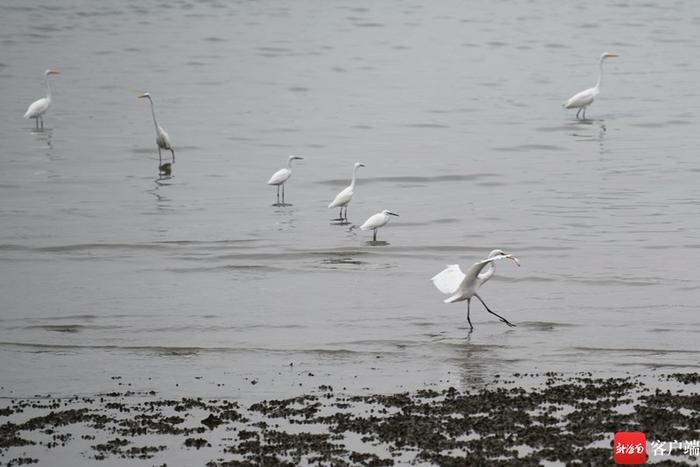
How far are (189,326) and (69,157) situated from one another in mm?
14811

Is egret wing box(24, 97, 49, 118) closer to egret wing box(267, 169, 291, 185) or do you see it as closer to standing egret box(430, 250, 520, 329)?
egret wing box(267, 169, 291, 185)

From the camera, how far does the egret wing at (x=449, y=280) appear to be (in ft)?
44.8

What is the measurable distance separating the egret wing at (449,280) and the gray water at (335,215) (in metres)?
0.51

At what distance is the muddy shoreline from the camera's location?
28.2 feet

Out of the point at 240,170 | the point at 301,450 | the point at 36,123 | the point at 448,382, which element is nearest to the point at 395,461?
the point at 301,450

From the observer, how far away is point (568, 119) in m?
34.4

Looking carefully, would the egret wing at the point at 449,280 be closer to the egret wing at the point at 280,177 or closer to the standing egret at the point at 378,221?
the standing egret at the point at 378,221

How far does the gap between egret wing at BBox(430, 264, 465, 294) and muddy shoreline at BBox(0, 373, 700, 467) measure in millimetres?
3051

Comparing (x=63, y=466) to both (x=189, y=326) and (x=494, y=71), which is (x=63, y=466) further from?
(x=494, y=71)

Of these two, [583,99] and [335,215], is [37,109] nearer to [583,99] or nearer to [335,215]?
[335,215]

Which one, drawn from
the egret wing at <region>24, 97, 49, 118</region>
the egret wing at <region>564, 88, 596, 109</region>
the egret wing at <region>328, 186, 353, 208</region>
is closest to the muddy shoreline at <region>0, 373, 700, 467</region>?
the egret wing at <region>328, 186, 353, 208</region>

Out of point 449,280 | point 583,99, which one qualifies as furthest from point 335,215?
point 583,99

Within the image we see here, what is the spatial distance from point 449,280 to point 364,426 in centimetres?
468

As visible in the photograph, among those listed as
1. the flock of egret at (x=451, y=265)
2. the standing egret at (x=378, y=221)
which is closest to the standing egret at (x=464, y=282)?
the flock of egret at (x=451, y=265)
